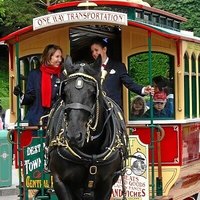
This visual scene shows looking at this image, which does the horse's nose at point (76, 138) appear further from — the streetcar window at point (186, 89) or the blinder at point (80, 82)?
the streetcar window at point (186, 89)

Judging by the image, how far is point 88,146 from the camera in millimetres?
9758

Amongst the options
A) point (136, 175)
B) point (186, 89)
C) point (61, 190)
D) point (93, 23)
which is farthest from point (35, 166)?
point (186, 89)

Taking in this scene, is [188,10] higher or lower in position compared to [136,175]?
higher

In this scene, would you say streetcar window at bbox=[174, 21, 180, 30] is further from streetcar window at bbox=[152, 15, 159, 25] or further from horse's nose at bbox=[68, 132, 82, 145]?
horse's nose at bbox=[68, 132, 82, 145]

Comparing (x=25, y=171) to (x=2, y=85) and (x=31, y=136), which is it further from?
(x=2, y=85)

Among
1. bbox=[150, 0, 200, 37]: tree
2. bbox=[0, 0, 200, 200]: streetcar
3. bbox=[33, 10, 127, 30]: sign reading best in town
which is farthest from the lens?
bbox=[150, 0, 200, 37]: tree

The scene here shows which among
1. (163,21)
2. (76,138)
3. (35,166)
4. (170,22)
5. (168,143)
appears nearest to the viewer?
(76,138)

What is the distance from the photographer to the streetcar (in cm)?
1175

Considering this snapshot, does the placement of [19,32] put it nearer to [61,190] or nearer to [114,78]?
[114,78]

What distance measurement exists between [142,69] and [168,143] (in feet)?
3.63

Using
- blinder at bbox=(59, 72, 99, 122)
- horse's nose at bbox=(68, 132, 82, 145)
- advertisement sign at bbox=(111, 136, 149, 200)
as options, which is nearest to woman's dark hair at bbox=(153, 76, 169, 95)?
advertisement sign at bbox=(111, 136, 149, 200)

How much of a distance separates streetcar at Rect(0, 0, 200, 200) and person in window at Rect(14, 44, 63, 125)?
0.98ft

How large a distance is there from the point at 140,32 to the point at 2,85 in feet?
119

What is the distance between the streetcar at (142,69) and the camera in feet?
38.5
